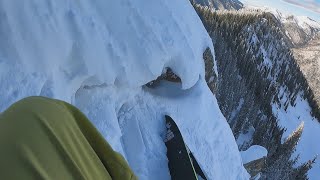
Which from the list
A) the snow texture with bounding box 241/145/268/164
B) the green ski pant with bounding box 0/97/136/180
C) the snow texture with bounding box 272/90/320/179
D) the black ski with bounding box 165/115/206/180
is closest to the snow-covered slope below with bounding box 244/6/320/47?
the snow texture with bounding box 272/90/320/179

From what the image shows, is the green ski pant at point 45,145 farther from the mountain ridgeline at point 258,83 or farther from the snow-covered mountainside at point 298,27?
the snow-covered mountainside at point 298,27

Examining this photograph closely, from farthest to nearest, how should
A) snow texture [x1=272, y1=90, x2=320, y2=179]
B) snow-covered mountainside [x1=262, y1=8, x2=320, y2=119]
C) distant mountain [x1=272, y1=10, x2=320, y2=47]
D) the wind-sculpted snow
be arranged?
distant mountain [x1=272, y1=10, x2=320, y2=47] → snow-covered mountainside [x1=262, y1=8, x2=320, y2=119] → snow texture [x1=272, y1=90, x2=320, y2=179] → the wind-sculpted snow

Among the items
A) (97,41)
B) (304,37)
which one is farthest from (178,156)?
(304,37)

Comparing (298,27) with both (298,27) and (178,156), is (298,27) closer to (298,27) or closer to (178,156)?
(298,27)

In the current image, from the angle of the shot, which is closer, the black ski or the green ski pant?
the green ski pant

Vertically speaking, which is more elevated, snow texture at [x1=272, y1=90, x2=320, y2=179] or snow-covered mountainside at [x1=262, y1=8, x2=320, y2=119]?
snow texture at [x1=272, y1=90, x2=320, y2=179]

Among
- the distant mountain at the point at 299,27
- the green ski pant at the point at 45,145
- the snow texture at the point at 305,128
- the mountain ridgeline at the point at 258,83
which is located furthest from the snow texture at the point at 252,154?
the distant mountain at the point at 299,27

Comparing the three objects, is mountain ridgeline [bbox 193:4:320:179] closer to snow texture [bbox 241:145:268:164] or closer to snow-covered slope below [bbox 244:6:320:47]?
snow texture [bbox 241:145:268:164]

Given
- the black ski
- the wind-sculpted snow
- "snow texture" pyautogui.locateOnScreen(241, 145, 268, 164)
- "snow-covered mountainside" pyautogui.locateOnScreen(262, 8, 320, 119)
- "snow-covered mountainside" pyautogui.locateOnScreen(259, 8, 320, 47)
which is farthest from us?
"snow-covered mountainside" pyautogui.locateOnScreen(259, 8, 320, 47)

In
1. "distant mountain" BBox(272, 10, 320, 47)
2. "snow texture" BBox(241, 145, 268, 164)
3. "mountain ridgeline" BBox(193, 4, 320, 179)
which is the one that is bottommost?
"distant mountain" BBox(272, 10, 320, 47)
